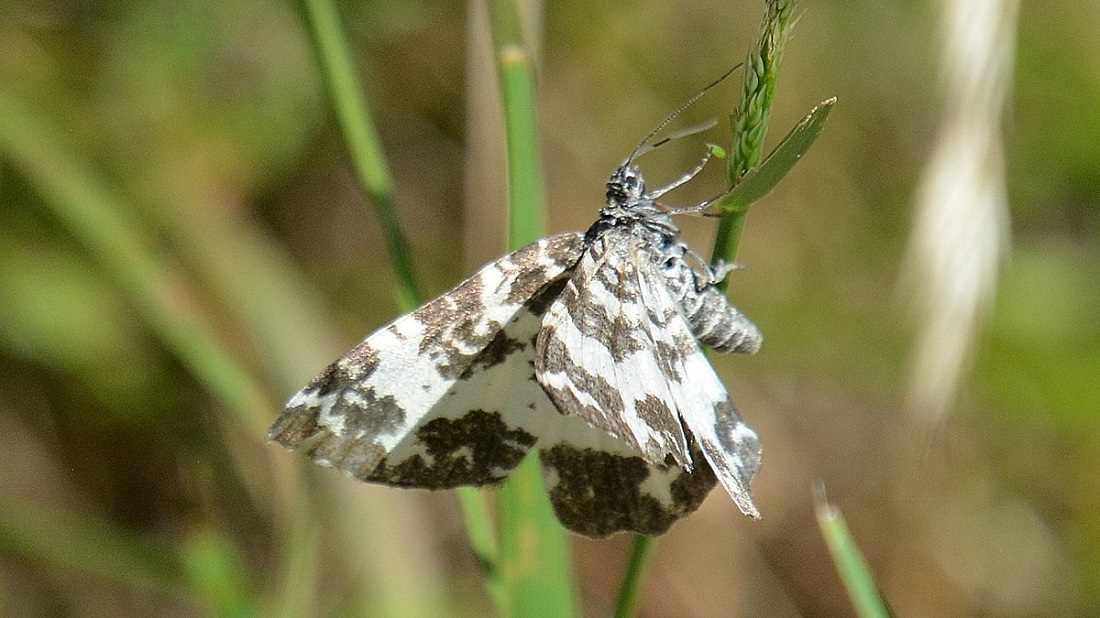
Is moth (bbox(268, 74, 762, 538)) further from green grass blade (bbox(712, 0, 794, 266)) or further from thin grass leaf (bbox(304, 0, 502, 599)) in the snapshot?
green grass blade (bbox(712, 0, 794, 266))

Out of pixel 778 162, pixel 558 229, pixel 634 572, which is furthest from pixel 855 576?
pixel 558 229

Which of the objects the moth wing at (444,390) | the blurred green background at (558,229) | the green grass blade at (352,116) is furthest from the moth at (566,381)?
the blurred green background at (558,229)

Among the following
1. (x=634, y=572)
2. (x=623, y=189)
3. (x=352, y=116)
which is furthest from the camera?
(x=623, y=189)

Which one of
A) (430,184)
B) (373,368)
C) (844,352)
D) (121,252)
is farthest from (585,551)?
Answer: (373,368)

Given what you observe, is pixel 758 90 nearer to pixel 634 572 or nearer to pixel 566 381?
pixel 566 381

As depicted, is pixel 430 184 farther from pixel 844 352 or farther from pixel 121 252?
pixel 844 352

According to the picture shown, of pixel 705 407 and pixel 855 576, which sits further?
pixel 705 407
